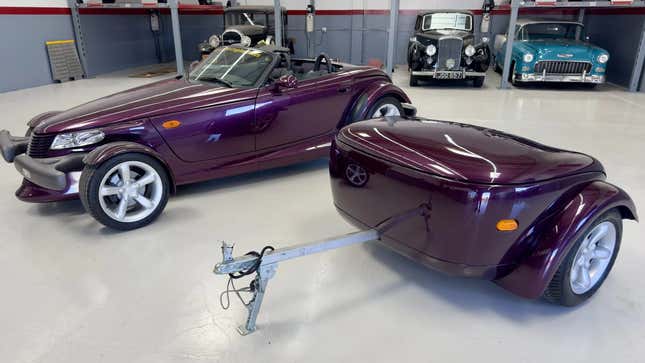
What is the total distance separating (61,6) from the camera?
966 cm

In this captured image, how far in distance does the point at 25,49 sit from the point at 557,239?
10098mm

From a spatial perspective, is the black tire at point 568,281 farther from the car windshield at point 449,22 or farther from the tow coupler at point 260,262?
the car windshield at point 449,22

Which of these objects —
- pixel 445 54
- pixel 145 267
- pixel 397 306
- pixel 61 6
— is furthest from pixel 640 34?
pixel 61 6

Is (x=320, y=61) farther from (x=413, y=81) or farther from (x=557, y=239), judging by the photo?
(x=413, y=81)

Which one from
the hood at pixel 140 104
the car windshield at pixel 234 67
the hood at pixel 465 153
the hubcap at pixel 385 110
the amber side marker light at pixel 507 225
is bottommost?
the hubcap at pixel 385 110

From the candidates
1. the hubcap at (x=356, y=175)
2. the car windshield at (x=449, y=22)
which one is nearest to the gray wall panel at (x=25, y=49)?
the car windshield at (x=449, y=22)

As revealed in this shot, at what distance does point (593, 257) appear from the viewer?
90.7 inches

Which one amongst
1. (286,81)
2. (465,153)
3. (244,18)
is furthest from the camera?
(244,18)

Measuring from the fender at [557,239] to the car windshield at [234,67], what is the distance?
8.76ft

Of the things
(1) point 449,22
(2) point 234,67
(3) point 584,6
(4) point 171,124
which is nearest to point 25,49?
(2) point 234,67

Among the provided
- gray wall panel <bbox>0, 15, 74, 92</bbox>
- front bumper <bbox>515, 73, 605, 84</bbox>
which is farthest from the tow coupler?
gray wall panel <bbox>0, 15, 74, 92</bbox>

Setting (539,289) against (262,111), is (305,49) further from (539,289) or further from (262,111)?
(539,289)

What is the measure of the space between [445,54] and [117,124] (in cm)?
712

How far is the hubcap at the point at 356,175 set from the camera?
238 centimetres
